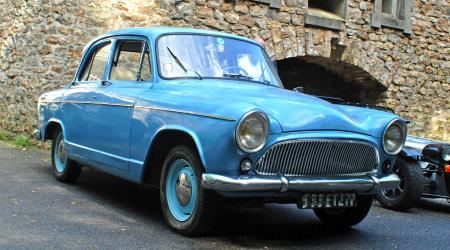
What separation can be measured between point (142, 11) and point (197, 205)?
6156mm

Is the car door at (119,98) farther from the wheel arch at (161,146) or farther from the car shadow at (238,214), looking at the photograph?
the car shadow at (238,214)

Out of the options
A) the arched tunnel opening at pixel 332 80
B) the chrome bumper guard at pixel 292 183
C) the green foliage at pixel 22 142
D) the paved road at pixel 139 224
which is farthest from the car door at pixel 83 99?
the arched tunnel opening at pixel 332 80

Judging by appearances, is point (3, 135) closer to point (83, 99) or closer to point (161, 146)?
point (83, 99)

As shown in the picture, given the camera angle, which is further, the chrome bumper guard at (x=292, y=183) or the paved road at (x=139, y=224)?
the paved road at (x=139, y=224)

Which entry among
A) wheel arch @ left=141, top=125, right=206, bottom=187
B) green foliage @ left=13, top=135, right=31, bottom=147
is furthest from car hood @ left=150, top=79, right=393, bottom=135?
green foliage @ left=13, top=135, right=31, bottom=147

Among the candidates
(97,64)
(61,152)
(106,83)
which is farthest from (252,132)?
(61,152)

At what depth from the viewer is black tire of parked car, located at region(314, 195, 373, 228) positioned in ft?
15.7

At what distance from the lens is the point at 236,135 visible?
378 centimetres

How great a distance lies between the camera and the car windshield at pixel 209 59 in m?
4.98

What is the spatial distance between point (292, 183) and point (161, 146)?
4.20ft

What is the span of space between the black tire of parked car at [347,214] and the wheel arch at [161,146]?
1.53 m

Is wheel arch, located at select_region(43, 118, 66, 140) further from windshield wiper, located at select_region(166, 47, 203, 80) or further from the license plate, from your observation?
the license plate

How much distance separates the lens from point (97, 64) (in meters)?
6.14

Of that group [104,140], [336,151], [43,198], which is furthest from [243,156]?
[43,198]
